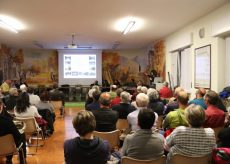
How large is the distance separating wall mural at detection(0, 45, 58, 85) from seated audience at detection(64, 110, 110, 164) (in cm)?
1431

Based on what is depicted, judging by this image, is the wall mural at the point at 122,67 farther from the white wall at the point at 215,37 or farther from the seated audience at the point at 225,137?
the seated audience at the point at 225,137

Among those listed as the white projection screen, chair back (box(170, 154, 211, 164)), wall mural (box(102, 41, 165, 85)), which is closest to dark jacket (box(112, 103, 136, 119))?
chair back (box(170, 154, 211, 164))

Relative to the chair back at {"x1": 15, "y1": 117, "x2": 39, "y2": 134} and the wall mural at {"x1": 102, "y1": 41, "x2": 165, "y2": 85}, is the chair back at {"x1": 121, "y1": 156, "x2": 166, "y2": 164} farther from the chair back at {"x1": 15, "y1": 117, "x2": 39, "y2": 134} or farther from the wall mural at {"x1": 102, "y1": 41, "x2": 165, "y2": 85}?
the wall mural at {"x1": 102, "y1": 41, "x2": 165, "y2": 85}

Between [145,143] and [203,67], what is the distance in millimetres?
5062

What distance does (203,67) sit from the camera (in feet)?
23.0

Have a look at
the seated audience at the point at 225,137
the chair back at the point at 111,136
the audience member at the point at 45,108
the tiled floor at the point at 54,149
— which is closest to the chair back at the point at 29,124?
the tiled floor at the point at 54,149

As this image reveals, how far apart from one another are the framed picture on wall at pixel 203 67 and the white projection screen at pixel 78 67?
8.90 metres

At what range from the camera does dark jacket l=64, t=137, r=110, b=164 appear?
220 cm

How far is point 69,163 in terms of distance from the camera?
7.43 ft

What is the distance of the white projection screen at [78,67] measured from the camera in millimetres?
15594

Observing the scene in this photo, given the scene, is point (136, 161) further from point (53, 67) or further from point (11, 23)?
point (53, 67)

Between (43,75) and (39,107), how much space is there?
10.3 m

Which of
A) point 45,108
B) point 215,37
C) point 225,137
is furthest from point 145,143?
point 215,37

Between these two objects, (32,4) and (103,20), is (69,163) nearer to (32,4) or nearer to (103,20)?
(32,4)
